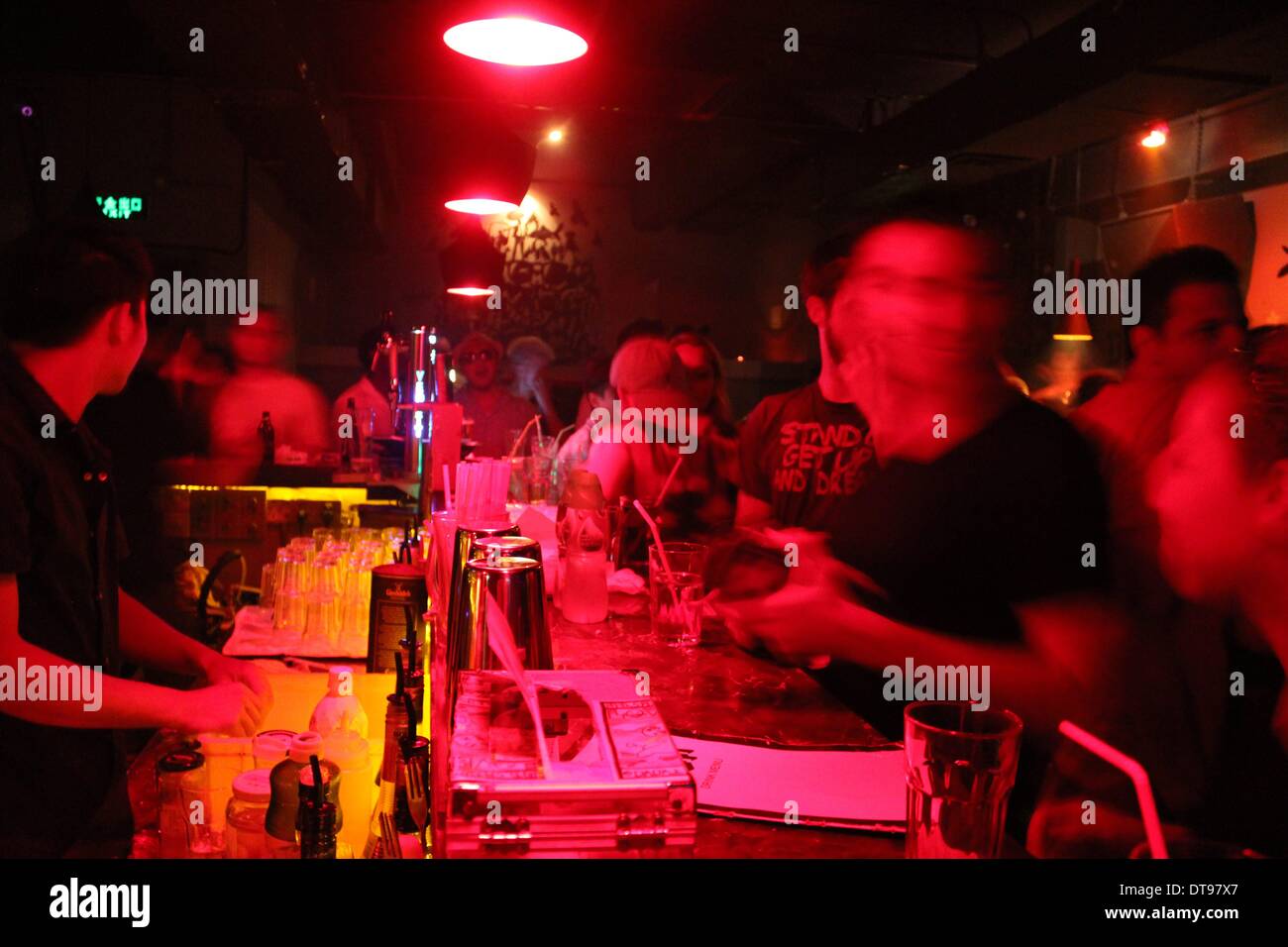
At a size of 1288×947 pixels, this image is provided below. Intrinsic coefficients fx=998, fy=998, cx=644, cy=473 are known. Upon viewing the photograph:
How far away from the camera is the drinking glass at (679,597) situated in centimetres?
199

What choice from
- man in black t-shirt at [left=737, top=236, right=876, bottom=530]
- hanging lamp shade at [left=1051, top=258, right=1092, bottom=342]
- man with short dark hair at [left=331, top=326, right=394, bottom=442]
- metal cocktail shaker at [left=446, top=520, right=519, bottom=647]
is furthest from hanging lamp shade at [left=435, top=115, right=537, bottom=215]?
hanging lamp shade at [left=1051, top=258, right=1092, bottom=342]

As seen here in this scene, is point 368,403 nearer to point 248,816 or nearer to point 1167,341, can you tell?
point 1167,341

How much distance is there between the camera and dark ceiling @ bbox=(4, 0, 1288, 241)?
3748 mm

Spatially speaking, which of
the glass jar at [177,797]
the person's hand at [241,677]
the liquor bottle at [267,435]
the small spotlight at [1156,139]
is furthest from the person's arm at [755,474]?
the small spotlight at [1156,139]

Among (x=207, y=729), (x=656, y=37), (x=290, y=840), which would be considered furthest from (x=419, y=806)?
(x=656, y=37)

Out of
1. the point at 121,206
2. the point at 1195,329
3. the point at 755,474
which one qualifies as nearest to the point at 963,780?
the point at 755,474

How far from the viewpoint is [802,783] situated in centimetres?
133

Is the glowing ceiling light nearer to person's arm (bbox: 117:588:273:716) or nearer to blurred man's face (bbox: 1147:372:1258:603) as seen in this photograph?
person's arm (bbox: 117:588:273:716)

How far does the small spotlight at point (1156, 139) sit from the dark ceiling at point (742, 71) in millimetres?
405

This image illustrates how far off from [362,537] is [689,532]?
4.88 ft

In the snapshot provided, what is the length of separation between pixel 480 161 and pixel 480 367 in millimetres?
3171

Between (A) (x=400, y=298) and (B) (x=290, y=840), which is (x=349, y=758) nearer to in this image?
(B) (x=290, y=840)

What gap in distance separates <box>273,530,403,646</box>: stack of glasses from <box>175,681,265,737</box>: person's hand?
0.53m

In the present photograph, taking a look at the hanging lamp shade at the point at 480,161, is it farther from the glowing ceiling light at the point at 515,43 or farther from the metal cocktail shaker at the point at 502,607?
the metal cocktail shaker at the point at 502,607
